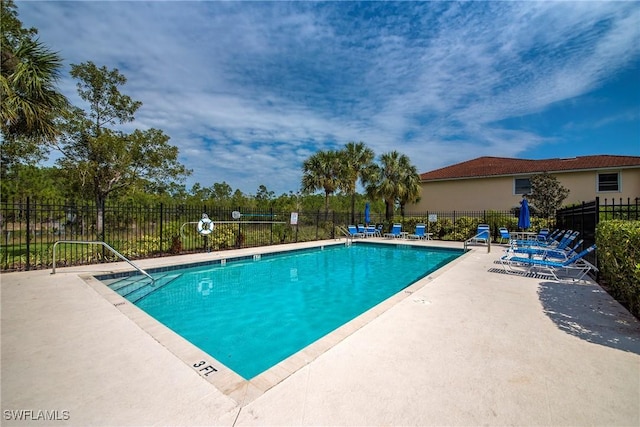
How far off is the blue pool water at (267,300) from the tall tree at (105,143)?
11738 millimetres

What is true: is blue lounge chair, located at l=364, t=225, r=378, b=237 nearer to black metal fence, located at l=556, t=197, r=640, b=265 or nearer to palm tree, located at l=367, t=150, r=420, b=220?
palm tree, located at l=367, t=150, r=420, b=220

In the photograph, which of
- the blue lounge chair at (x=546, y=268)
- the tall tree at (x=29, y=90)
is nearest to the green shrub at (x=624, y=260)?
the blue lounge chair at (x=546, y=268)

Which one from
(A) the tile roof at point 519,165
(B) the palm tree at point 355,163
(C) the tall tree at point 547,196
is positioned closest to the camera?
(C) the tall tree at point 547,196

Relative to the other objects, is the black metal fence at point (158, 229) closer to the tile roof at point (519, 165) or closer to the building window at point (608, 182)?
the tile roof at point (519, 165)

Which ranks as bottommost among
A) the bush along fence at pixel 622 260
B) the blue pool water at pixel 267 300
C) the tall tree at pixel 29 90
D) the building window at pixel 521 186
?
the blue pool water at pixel 267 300

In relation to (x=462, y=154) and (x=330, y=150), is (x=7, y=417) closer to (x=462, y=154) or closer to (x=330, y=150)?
(x=330, y=150)

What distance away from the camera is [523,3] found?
23.4 feet

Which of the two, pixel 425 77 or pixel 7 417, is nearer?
pixel 7 417

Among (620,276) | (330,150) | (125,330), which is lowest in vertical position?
(125,330)

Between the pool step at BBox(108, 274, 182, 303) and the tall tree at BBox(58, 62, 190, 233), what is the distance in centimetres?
1075

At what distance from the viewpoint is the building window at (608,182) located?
1784cm

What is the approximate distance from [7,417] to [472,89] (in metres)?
16.4

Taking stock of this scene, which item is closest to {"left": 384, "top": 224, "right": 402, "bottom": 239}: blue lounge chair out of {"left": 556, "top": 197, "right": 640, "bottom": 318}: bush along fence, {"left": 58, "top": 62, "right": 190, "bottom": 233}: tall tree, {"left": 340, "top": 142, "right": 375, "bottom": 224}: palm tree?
{"left": 340, "top": 142, "right": 375, "bottom": 224}: palm tree

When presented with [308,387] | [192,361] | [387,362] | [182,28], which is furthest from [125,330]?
[182,28]
